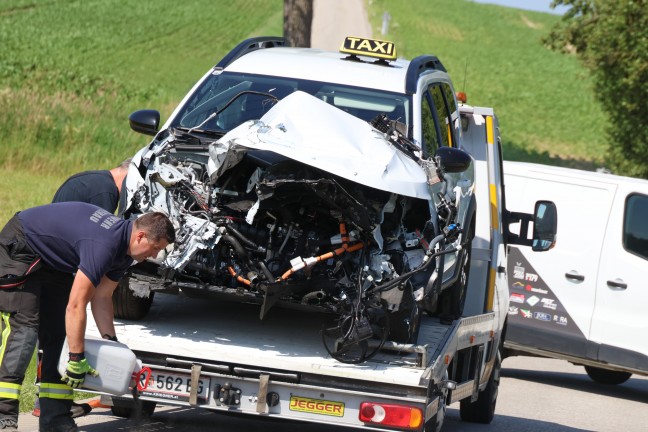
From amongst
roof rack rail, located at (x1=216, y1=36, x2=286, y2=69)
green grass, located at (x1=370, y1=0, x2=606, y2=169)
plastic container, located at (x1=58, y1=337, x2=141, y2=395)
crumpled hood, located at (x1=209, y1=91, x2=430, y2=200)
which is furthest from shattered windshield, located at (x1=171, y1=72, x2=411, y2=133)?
green grass, located at (x1=370, y1=0, x2=606, y2=169)

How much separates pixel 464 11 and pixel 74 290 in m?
89.4

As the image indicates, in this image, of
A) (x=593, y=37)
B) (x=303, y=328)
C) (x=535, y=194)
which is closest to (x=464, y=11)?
(x=593, y=37)

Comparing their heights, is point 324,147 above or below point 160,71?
above

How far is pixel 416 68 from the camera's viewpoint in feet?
28.7

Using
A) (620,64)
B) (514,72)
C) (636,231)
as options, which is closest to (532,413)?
(636,231)

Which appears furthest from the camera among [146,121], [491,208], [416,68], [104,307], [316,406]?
[491,208]

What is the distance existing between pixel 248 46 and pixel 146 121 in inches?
56.0

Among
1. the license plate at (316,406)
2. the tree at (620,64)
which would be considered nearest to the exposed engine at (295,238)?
the license plate at (316,406)

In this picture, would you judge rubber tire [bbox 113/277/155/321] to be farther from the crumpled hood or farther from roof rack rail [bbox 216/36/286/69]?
roof rack rail [bbox 216/36/286/69]

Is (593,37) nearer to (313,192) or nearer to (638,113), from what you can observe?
(638,113)

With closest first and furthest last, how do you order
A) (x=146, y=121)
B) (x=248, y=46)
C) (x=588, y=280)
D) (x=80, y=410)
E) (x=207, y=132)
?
(x=80, y=410) → (x=207, y=132) → (x=146, y=121) → (x=248, y=46) → (x=588, y=280)

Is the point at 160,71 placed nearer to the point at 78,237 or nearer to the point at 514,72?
the point at 514,72

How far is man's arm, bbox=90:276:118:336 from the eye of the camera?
22.0ft

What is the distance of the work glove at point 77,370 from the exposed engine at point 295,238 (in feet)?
2.34
